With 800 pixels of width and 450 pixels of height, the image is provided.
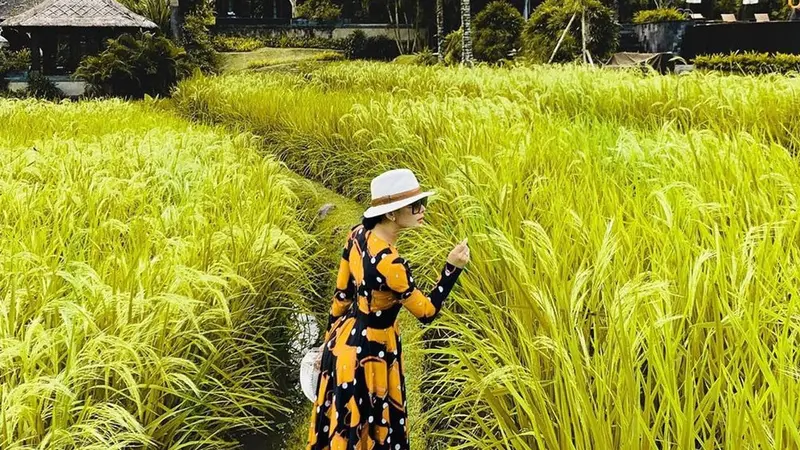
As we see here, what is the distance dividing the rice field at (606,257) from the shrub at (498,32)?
12.5m

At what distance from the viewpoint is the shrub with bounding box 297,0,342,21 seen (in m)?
30.8

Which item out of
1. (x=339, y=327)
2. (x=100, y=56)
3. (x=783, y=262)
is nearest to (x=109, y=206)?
(x=339, y=327)

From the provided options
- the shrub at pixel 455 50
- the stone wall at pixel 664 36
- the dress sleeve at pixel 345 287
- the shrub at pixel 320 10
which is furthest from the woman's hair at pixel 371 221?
the shrub at pixel 320 10

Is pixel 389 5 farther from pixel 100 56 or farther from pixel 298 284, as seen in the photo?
pixel 298 284

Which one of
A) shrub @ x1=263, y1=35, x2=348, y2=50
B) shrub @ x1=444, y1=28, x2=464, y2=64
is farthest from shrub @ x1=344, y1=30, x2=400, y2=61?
shrub @ x1=444, y1=28, x2=464, y2=64

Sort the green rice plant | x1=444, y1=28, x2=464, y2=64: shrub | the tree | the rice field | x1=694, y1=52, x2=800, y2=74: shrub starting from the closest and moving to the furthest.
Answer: the rice field → the green rice plant → x1=694, y1=52, x2=800, y2=74: shrub → x1=444, y1=28, x2=464, y2=64: shrub → the tree

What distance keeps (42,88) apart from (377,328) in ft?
65.5

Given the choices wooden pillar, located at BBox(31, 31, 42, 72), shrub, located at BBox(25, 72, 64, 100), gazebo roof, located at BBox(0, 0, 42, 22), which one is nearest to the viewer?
shrub, located at BBox(25, 72, 64, 100)

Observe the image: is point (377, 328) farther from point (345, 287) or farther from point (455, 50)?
point (455, 50)

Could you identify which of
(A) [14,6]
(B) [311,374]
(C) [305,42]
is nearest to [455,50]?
(C) [305,42]

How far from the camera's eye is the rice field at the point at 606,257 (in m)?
1.92

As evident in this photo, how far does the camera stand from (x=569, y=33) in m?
16.0

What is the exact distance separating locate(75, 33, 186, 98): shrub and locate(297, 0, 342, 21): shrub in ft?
38.8

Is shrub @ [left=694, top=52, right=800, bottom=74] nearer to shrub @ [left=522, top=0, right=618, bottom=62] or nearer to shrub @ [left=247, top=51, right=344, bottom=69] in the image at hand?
shrub @ [left=522, top=0, right=618, bottom=62]
